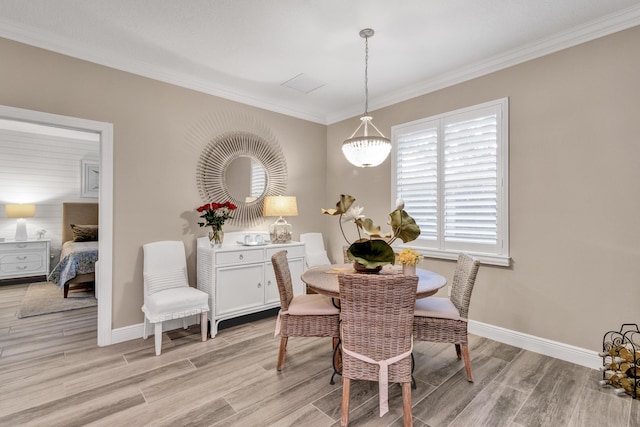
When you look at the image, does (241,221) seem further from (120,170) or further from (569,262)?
(569,262)

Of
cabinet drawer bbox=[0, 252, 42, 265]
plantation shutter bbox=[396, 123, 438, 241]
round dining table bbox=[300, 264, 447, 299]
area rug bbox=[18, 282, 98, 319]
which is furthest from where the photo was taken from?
cabinet drawer bbox=[0, 252, 42, 265]

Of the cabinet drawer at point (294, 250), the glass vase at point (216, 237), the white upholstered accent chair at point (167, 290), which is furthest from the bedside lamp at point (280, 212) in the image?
the white upholstered accent chair at point (167, 290)

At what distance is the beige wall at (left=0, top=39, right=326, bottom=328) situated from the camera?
2.72 meters

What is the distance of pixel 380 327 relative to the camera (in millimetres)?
1796

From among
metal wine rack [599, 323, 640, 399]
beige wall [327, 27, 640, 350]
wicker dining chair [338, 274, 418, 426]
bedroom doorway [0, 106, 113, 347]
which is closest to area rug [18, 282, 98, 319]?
bedroom doorway [0, 106, 113, 347]

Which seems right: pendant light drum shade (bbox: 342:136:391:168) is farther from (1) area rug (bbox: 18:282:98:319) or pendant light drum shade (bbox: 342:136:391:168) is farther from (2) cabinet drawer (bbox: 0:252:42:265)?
(2) cabinet drawer (bbox: 0:252:42:265)

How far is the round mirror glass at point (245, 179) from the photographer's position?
156 inches

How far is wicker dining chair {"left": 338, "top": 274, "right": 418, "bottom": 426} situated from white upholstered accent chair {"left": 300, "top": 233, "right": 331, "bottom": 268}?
2527mm

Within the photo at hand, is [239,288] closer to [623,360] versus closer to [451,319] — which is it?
[451,319]

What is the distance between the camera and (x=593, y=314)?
8.48ft

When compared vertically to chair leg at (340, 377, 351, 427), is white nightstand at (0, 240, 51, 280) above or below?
above

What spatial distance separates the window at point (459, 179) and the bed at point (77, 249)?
4622 millimetres

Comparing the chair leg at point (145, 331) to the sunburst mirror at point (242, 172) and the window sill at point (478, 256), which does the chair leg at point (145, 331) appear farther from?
the window sill at point (478, 256)

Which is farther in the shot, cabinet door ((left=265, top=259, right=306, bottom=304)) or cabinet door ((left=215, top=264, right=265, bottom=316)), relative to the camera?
cabinet door ((left=265, top=259, right=306, bottom=304))
